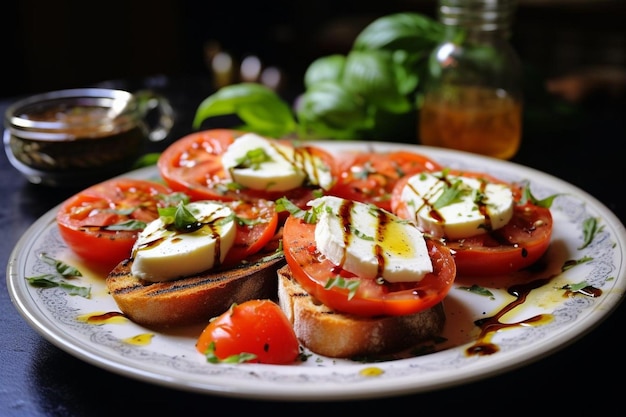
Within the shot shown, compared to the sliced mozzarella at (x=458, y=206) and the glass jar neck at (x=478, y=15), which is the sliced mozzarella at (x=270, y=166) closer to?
the sliced mozzarella at (x=458, y=206)

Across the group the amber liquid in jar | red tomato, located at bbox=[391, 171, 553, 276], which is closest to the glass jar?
the amber liquid in jar

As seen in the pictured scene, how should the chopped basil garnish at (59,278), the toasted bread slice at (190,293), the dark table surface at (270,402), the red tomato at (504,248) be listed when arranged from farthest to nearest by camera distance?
the red tomato at (504,248) → the chopped basil garnish at (59,278) → the toasted bread slice at (190,293) → the dark table surface at (270,402)

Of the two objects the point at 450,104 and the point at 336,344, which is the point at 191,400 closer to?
the point at 336,344

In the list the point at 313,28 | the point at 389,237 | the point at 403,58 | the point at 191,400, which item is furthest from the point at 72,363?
the point at 313,28

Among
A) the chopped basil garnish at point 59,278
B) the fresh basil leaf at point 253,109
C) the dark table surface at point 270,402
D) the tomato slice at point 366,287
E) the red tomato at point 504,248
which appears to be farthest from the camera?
the fresh basil leaf at point 253,109

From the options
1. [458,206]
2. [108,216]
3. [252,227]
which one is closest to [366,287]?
[252,227]

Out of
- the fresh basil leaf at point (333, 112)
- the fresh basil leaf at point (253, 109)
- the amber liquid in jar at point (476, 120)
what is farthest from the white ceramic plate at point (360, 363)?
the fresh basil leaf at point (333, 112)

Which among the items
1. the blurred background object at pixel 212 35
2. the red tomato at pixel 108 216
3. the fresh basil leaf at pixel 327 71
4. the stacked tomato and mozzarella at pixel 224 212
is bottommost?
the blurred background object at pixel 212 35

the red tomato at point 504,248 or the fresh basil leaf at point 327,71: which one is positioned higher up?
the fresh basil leaf at point 327,71

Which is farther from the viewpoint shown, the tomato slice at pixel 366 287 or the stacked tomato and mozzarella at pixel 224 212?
the stacked tomato and mozzarella at pixel 224 212
